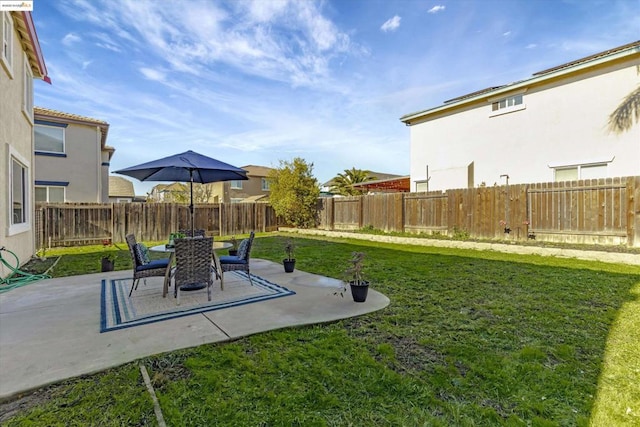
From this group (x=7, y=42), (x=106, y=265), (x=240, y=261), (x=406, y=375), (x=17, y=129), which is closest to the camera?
(x=406, y=375)

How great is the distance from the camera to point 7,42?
6.68 m

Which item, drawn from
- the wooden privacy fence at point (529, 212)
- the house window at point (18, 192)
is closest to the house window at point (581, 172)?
the wooden privacy fence at point (529, 212)

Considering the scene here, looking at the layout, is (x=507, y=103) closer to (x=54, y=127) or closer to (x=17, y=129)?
(x=17, y=129)

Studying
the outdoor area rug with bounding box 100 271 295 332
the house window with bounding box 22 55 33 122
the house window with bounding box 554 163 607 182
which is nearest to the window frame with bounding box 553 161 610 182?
the house window with bounding box 554 163 607 182

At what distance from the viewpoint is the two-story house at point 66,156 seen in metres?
14.6

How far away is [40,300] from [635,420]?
6.75 meters

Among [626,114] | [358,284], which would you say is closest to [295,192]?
[358,284]

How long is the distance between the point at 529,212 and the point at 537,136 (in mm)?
3770

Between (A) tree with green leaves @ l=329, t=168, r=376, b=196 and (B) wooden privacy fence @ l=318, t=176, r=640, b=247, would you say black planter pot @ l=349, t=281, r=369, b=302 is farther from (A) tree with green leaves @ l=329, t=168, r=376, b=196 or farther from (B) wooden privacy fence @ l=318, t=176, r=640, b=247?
(A) tree with green leaves @ l=329, t=168, r=376, b=196

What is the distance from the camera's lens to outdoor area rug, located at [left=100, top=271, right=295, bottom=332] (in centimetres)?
403

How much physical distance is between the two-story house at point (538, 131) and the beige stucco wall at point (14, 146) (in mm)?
14355

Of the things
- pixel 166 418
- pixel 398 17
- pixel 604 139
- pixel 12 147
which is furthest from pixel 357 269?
pixel 604 139

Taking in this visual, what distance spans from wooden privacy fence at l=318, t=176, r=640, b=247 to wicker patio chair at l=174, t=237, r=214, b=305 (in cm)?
955

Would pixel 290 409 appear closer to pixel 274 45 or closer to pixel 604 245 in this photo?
pixel 604 245
